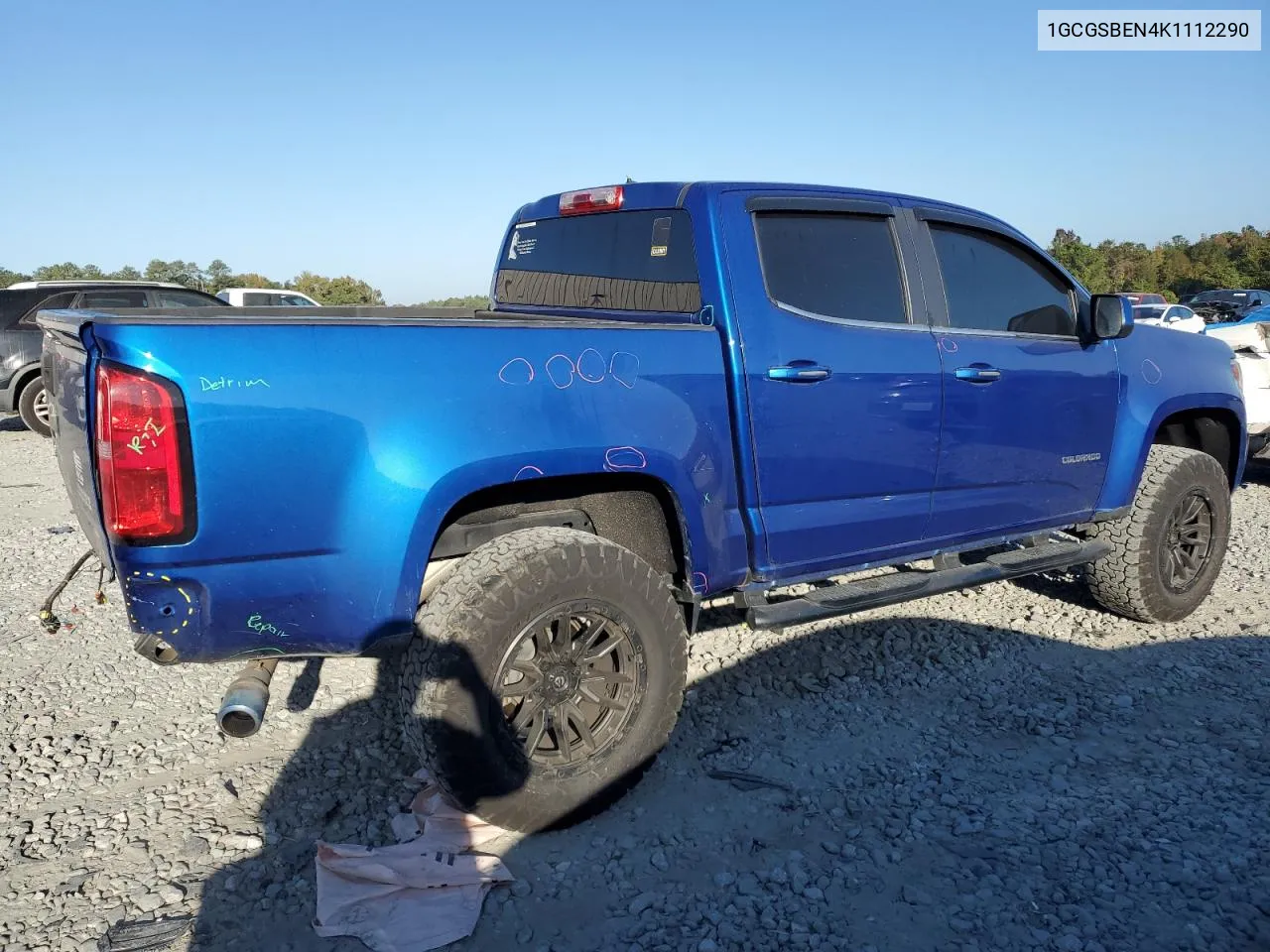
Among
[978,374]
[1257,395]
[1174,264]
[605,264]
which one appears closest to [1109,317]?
[978,374]

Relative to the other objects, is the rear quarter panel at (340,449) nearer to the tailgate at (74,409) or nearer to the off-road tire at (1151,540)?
the tailgate at (74,409)

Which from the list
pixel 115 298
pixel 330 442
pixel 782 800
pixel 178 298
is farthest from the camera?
pixel 178 298

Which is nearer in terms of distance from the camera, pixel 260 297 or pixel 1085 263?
pixel 260 297

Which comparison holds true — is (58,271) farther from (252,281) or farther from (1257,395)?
(1257,395)

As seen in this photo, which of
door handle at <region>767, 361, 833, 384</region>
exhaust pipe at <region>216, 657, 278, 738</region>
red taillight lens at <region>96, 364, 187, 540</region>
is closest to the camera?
red taillight lens at <region>96, 364, 187, 540</region>

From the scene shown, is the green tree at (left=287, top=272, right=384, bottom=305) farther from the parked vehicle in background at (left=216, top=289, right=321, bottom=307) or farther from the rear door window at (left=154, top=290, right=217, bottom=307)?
the rear door window at (left=154, top=290, right=217, bottom=307)

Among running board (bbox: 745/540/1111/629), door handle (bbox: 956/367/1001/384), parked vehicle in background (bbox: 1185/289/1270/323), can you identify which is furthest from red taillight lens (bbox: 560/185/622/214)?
parked vehicle in background (bbox: 1185/289/1270/323)

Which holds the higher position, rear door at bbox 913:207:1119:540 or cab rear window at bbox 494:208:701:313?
cab rear window at bbox 494:208:701:313

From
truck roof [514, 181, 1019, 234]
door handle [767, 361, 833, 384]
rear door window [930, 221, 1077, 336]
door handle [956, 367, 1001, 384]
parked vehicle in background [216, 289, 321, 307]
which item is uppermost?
parked vehicle in background [216, 289, 321, 307]

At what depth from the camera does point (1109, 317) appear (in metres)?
4.14

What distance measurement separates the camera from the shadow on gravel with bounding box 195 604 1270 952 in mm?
2445

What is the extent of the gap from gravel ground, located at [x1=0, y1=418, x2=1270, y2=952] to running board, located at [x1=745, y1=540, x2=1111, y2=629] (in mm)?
474

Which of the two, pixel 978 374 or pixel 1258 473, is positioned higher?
pixel 978 374

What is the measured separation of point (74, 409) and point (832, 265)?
2.63 m
